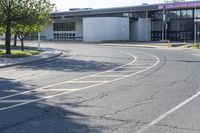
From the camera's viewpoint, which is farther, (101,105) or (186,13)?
(186,13)

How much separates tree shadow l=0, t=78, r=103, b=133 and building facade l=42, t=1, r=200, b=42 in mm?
59371

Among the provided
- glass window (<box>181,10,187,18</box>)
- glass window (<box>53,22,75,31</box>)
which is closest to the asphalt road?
glass window (<box>181,10,187,18</box>)

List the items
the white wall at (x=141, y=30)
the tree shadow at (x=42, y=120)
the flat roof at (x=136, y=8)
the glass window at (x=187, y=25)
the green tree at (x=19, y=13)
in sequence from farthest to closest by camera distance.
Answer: the white wall at (x=141, y=30) → the glass window at (x=187, y=25) → the flat roof at (x=136, y=8) → the green tree at (x=19, y=13) → the tree shadow at (x=42, y=120)

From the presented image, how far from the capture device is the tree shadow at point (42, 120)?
27.6 ft

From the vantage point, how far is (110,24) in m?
73.0

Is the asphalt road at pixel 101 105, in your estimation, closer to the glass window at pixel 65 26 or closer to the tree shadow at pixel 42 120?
the tree shadow at pixel 42 120

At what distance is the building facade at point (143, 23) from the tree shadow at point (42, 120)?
2337 inches

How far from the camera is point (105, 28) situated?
238 ft

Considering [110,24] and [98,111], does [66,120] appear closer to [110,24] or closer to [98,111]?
[98,111]

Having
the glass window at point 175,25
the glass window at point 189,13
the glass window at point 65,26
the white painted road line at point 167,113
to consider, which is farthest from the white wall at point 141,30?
the white painted road line at point 167,113

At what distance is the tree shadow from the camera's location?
840 centimetres

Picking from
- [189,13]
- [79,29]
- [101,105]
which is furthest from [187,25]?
[101,105]

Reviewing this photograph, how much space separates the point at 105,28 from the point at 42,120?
63.9 meters

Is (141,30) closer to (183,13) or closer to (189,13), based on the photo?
(183,13)
